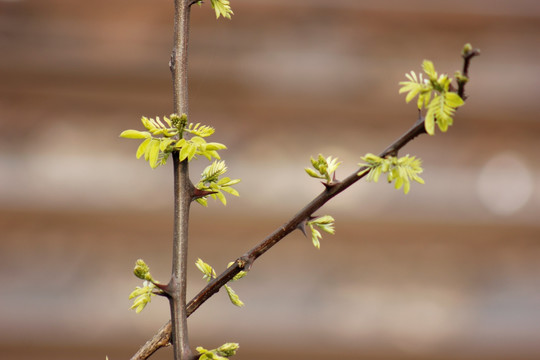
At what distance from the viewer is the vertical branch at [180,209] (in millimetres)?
232

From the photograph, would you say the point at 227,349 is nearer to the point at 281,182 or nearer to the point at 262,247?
the point at 262,247

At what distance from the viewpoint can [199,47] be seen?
4.46 ft

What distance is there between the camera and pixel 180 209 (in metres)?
0.25

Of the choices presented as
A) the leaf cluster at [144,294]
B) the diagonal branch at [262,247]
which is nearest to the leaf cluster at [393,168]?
the diagonal branch at [262,247]

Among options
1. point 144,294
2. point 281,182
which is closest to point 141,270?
point 144,294

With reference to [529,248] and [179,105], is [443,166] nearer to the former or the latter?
[529,248]

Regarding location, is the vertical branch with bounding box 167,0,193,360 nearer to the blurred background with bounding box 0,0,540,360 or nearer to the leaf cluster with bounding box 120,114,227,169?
the leaf cluster with bounding box 120,114,227,169

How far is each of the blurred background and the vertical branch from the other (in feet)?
3.50

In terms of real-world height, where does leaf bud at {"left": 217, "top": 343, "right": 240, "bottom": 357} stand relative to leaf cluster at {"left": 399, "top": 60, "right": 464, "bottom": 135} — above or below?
below

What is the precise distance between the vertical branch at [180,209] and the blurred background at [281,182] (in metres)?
1.07

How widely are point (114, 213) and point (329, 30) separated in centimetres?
70

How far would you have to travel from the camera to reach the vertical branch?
0.76ft

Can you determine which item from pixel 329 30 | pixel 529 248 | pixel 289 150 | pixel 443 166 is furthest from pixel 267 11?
pixel 529 248

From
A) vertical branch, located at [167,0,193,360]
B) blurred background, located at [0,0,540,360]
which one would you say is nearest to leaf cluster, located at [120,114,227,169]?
vertical branch, located at [167,0,193,360]
